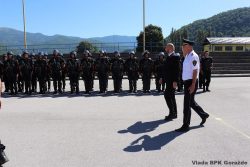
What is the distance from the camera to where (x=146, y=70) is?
53.3ft

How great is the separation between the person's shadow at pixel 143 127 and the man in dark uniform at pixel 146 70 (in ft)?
23.7

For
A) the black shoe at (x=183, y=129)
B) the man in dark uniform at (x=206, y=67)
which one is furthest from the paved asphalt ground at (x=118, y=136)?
the man in dark uniform at (x=206, y=67)

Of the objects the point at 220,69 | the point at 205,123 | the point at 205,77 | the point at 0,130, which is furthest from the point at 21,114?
the point at 220,69

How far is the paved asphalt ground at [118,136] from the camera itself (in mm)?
5762

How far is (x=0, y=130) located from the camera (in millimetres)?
8211

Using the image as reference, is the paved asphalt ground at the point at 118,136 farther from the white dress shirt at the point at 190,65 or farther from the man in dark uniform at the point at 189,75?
the white dress shirt at the point at 190,65

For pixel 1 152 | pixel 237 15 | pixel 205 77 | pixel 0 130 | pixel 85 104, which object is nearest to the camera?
pixel 1 152

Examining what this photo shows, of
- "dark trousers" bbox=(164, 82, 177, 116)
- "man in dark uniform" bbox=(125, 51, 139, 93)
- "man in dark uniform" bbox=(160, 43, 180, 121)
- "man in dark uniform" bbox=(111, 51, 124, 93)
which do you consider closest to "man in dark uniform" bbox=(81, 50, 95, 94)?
"man in dark uniform" bbox=(111, 51, 124, 93)

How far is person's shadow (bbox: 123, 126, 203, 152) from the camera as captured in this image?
6.39 m

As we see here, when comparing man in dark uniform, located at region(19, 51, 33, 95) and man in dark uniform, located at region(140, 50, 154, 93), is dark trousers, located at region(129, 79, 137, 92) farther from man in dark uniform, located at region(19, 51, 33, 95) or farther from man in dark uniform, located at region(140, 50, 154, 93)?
man in dark uniform, located at region(19, 51, 33, 95)

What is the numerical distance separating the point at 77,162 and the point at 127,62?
1104 cm

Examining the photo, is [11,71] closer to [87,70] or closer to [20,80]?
[20,80]

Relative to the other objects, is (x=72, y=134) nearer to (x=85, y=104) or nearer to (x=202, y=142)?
(x=202, y=142)

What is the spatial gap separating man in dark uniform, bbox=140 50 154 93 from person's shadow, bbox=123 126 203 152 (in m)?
8.53
